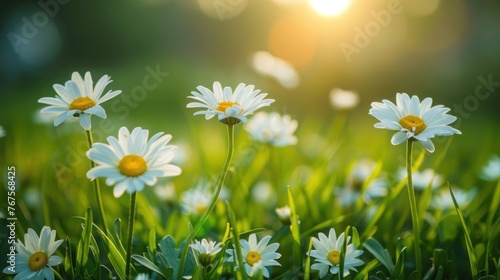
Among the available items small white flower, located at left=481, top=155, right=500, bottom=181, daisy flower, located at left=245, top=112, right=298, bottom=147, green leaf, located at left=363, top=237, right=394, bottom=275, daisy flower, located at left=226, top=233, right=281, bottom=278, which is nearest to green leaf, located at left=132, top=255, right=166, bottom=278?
daisy flower, located at left=226, top=233, right=281, bottom=278

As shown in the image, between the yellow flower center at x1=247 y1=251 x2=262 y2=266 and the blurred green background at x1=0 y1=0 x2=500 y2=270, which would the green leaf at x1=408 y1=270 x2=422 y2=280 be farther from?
the blurred green background at x1=0 y1=0 x2=500 y2=270

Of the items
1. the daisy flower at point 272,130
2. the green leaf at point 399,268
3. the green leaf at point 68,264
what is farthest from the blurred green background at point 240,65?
the green leaf at point 399,268

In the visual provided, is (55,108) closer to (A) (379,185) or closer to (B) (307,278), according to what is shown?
(B) (307,278)

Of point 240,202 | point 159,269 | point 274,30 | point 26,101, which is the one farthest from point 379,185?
point 274,30

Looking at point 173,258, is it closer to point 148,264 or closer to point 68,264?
point 148,264

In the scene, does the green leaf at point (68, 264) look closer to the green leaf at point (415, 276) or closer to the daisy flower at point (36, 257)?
the daisy flower at point (36, 257)

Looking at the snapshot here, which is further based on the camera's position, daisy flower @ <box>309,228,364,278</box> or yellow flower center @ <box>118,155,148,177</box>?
daisy flower @ <box>309,228,364,278</box>

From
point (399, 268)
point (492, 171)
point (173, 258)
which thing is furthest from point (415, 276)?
point (492, 171)

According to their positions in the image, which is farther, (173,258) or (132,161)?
(173,258)
